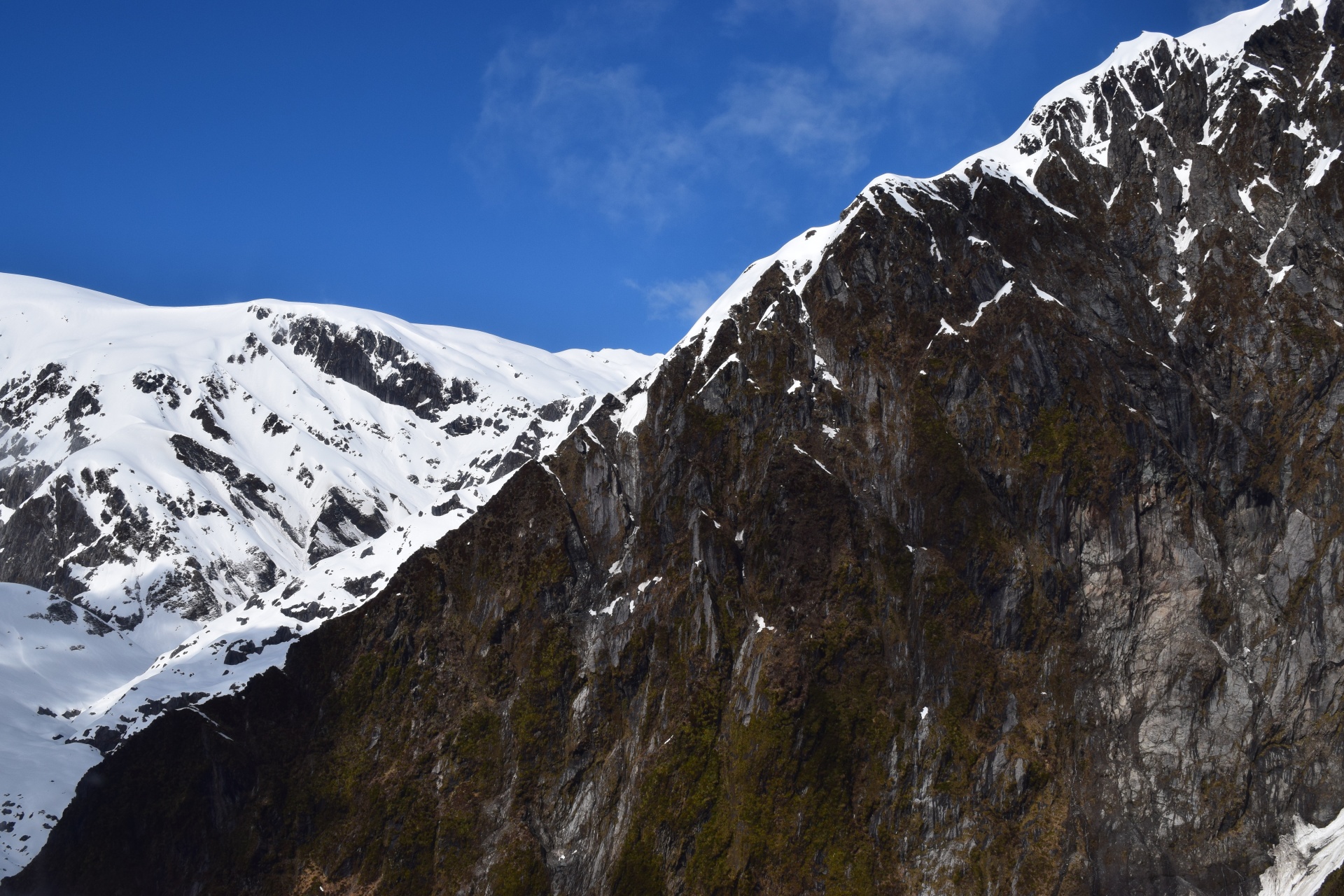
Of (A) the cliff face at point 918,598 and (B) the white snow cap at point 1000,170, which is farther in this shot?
(B) the white snow cap at point 1000,170

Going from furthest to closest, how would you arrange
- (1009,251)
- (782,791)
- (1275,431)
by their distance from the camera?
(1009,251), (1275,431), (782,791)

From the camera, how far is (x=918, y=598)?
153m

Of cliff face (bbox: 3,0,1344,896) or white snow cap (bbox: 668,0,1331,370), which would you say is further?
white snow cap (bbox: 668,0,1331,370)

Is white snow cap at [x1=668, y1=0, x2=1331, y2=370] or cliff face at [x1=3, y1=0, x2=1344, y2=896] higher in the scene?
white snow cap at [x1=668, y1=0, x2=1331, y2=370]

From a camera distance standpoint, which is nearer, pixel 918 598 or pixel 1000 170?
pixel 918 598

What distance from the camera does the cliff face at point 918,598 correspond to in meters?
137

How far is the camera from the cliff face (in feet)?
448

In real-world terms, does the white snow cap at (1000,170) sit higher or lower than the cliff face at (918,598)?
Result: higher

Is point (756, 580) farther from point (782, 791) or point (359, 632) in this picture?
point (359, 632)

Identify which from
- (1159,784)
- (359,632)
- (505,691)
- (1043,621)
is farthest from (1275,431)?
(359,632)

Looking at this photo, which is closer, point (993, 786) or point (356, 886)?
point (993, 786)

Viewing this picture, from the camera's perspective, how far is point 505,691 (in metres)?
166

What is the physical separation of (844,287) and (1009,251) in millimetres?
24948

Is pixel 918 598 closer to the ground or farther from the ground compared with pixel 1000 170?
closer to the ground
